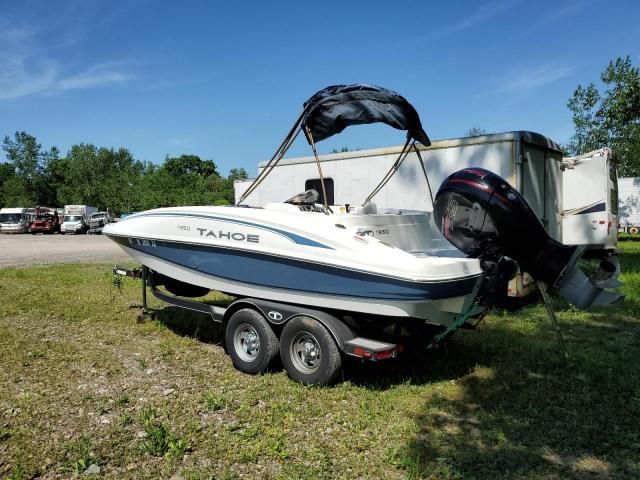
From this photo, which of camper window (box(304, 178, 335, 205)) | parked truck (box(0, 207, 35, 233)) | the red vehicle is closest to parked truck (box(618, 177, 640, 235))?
camper window (box(304, 178, 335, 205))

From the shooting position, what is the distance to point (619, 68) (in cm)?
2064

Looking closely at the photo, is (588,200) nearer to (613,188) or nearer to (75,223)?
(613,188)

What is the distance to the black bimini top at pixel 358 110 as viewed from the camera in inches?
210

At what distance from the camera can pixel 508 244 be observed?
4.91m

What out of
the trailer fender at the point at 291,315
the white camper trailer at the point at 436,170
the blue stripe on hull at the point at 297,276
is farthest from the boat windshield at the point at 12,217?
the trailer fender at the point at 291,315

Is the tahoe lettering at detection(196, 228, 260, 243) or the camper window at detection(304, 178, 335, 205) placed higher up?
the camper window at detection(304, 178, 335, 205)

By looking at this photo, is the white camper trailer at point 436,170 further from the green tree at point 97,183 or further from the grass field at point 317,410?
the green tree at point 97,183

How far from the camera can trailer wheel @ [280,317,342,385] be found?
464 centimetres

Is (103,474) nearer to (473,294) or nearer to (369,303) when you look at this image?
(369,303)

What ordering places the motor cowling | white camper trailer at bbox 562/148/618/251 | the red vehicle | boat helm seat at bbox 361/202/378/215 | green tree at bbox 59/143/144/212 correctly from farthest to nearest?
green tree at bbox 59/143/144/212 → the red vehicle → white camper trailer at bbox 562/148/618/251 → boat helm seat at bbox 361/202/378/215 → the motor cowling

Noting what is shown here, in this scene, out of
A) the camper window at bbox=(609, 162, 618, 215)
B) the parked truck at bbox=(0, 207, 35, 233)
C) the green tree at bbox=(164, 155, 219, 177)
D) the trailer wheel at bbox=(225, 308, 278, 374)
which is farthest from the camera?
the green tree at bbox=(164, 155, 219, 177)

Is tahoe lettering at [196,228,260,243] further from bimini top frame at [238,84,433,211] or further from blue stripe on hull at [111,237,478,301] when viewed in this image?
bimini top frame at [238,84,433,211]

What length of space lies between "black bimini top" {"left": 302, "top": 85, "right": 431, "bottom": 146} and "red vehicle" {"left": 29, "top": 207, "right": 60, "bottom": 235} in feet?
119

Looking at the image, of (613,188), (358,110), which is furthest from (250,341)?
(613,188)
